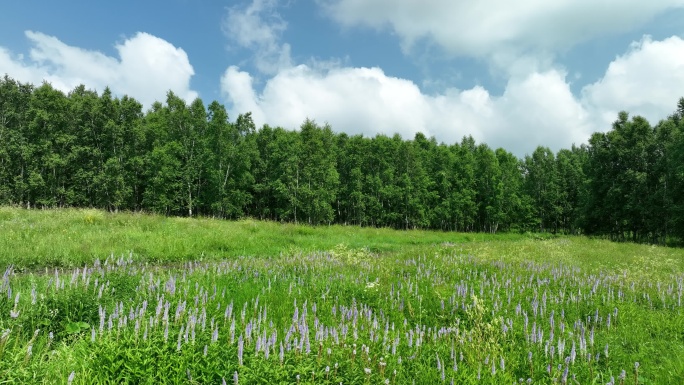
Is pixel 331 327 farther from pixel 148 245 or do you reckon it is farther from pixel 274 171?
pixel 274 171

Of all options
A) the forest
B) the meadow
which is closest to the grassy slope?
the meadow

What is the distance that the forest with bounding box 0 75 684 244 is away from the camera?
45.1 m

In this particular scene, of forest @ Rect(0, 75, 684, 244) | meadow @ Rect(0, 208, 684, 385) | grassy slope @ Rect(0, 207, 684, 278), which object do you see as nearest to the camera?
→ meadow @ Rect(0, 208, 684, 385)

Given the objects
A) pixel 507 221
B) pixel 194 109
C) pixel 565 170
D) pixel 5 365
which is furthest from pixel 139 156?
pixel 565 170

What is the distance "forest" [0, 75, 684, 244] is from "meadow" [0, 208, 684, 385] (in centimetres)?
4191

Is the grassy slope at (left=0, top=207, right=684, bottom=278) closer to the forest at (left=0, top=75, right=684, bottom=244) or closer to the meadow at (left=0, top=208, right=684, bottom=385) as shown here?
the meadow at (left=0, top=208, right=684, bottom=385)

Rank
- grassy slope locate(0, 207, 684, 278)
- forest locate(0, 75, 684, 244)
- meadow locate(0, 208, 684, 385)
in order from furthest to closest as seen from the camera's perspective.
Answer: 1. forest locate(0, 75, 684, 244)
2. grassy slope locate(0, 207, 684, 278)
3. meadow locate(0, 208, 684, 385)

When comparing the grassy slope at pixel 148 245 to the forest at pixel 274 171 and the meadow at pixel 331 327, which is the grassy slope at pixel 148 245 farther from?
the forest at pixel 274 171

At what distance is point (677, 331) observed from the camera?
6023 millimetres

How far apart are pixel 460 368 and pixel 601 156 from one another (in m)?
57.9

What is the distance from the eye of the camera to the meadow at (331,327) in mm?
3492

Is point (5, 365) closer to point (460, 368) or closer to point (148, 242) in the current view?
point (460, 368)

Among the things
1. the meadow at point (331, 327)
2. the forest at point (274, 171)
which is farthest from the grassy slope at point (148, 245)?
the forest at point (274, 171)

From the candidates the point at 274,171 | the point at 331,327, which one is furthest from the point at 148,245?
the point at 274,171
